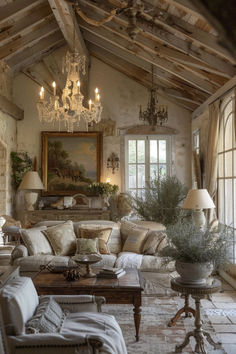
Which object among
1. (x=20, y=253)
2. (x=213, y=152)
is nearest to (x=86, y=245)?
(x=20, y=253)

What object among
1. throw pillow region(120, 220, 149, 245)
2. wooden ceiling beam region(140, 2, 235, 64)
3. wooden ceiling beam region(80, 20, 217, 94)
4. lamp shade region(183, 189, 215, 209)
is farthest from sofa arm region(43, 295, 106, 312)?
wooden ceiling beam region(80, 20, 217, 94)

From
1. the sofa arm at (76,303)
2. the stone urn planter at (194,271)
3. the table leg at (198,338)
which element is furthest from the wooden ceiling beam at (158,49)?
the sofa arm at (76,303)

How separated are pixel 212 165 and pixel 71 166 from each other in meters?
4.08

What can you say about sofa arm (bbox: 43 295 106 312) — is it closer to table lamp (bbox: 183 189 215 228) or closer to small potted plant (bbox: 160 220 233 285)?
small potted plant (bbox: 160 220 233 285)

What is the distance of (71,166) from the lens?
32.5ft

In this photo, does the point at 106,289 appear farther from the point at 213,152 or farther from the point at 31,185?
the point at 31,185

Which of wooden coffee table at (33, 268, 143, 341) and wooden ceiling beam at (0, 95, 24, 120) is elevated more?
wooden ceiling beam at (0, 95, 24, 120)

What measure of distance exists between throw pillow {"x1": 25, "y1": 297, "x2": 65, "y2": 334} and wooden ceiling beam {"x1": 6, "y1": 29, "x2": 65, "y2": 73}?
23.2 ft

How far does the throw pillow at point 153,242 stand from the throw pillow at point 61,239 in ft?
3.66

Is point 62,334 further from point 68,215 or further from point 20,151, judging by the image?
point 20,151

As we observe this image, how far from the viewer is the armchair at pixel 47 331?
262cm

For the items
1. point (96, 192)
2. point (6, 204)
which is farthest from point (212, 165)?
point (6, 204)

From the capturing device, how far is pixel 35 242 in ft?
19.3

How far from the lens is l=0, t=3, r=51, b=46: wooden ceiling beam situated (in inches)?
292
